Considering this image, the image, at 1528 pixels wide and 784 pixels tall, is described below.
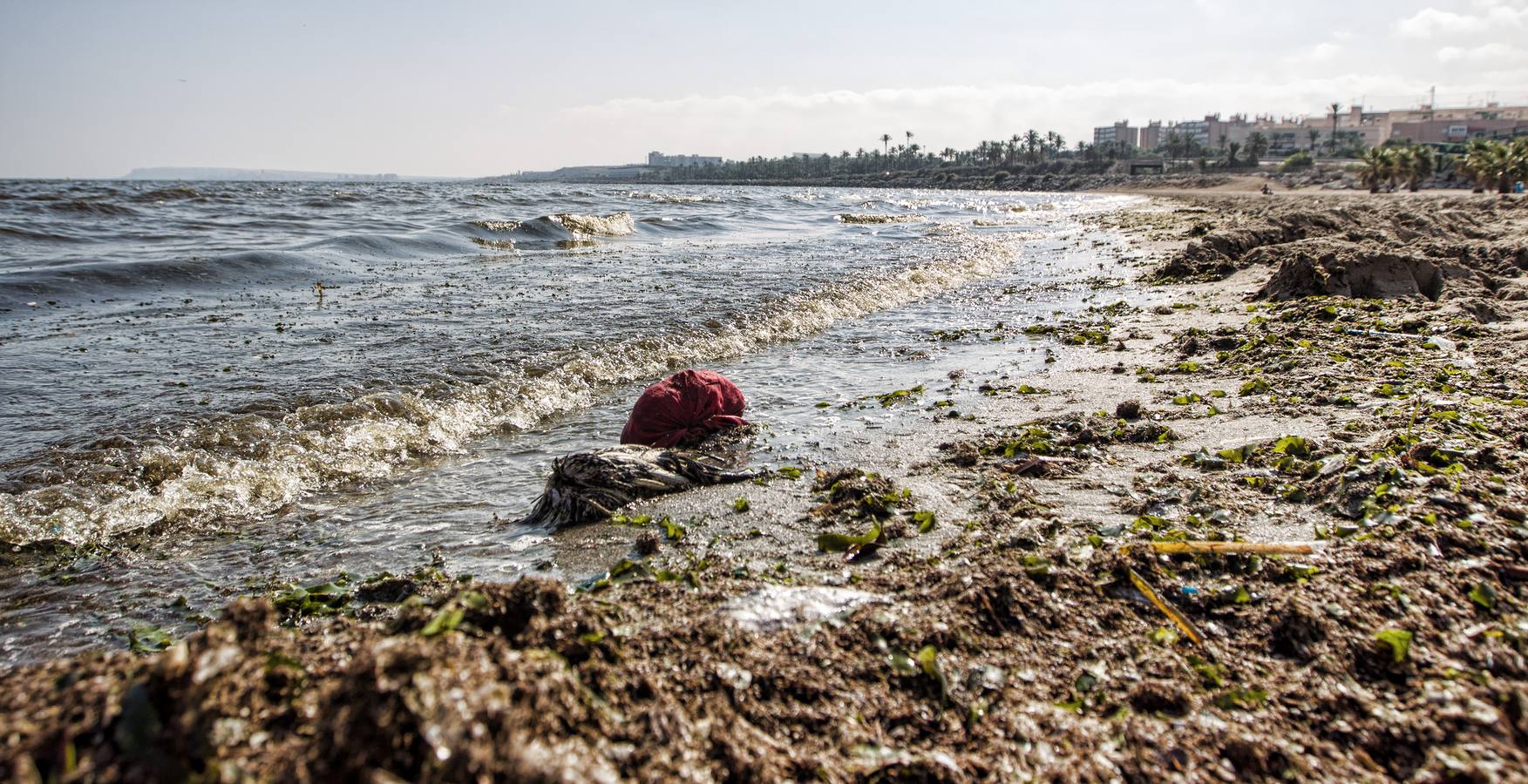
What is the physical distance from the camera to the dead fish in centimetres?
445

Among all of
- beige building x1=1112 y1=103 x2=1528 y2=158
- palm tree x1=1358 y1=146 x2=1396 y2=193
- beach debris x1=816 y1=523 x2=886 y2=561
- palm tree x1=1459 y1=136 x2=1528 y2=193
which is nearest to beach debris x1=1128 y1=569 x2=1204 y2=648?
beach debris x1=816 y1=523 x2=886 y2=561

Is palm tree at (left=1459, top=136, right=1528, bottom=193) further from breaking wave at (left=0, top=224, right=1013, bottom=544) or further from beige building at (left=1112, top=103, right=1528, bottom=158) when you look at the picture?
beige building at (left=1112, top=103, right=1528, bottom=158)

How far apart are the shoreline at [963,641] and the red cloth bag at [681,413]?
1.13 metres

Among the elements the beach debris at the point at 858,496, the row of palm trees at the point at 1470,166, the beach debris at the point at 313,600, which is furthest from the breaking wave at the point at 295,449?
the row of palm trees at the point at 1470,166

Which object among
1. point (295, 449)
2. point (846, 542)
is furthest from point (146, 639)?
point (846, 542)

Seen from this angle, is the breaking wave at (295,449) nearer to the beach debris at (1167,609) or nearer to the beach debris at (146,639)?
the beach debris at (146,639)

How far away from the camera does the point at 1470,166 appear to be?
152ft

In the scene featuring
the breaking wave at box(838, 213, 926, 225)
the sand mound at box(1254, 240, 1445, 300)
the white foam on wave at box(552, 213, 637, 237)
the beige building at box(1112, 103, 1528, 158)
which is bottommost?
the sand mound at box(1254, 240, 1445, 300)

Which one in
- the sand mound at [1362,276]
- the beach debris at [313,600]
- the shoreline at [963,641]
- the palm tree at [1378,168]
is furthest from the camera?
the palm tree at [1378,168]

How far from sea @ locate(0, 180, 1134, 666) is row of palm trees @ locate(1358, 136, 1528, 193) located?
38064 millimetres

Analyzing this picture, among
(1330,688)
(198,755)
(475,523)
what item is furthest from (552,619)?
(475,523)

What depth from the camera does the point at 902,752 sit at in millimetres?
2080

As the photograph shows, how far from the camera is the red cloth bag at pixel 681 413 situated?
5.80 m

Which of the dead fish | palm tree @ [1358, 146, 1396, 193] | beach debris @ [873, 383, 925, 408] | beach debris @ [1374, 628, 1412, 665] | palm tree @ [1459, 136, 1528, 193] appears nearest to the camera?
beach debris @ [1374, 628, 1412, 665]
